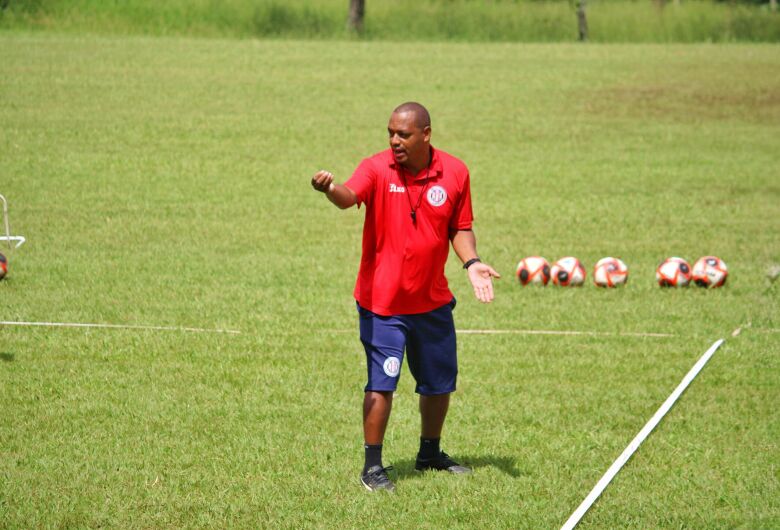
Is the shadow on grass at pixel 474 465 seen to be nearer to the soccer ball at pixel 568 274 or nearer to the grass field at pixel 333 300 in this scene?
the grass field at pixel 333 300

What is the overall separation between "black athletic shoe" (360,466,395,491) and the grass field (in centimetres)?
7

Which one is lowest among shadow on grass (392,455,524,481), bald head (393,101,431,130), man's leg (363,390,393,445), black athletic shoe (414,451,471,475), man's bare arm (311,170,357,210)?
shadow on grass (392,455,524,481)

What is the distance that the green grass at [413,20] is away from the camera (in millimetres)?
35406

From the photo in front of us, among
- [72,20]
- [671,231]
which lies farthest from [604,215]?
[72,20]

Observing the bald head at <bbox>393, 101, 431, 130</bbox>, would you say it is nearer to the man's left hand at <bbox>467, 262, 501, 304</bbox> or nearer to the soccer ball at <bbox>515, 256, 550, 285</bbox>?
the man's left hand at <bbox>467, 262, 501, 304</bbox>

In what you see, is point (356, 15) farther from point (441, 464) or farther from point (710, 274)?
point (441, 464)

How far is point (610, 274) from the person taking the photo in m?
14.0

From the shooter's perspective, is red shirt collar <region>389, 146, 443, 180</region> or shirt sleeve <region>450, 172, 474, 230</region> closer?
red shirt collar <region>389, 146, 443, 180</region>

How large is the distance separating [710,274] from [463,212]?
7.16m

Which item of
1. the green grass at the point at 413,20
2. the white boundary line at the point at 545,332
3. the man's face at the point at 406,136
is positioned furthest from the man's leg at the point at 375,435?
the green grass at the point at 413,20

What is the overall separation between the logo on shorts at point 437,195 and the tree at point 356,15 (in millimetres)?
29808

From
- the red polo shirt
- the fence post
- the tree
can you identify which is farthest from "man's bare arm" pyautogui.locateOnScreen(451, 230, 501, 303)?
the fence post

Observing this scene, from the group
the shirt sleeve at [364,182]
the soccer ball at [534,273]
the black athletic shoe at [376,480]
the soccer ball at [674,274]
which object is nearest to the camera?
the shirt sleeve at [364,182]

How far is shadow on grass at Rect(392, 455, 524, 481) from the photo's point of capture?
7.96 meters
